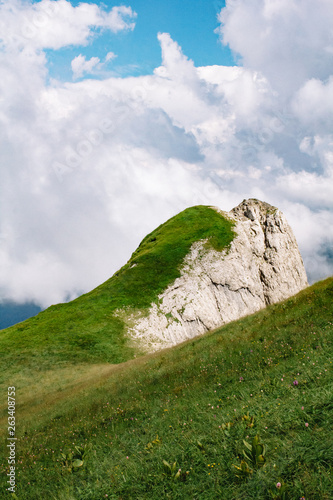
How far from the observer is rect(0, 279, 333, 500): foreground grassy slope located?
18.7 feet

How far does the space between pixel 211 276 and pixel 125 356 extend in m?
27.2

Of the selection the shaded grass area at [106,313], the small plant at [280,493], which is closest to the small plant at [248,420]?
the small plant at [280,493]

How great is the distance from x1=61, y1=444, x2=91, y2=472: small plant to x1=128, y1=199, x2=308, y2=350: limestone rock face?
132 ft

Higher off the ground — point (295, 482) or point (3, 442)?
point (3, 442)

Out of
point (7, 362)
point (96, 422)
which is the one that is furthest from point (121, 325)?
point (96, 422)

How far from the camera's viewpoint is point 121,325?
167 feet

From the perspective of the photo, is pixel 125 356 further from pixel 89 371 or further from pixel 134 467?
pixel 134 467

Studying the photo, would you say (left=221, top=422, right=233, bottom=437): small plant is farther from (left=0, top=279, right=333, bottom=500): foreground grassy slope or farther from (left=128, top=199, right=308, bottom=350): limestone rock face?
(left=128, top=199, right=308, bottom=350): limestone rock face

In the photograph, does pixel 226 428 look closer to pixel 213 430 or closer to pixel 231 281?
pixel 213 430

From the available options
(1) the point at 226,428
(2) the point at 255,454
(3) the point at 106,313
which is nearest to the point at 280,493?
(2) the point at 255,454

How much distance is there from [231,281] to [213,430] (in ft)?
193

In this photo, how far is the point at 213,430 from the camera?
7617 millimetres

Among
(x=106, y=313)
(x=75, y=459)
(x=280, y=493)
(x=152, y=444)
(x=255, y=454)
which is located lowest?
(x=280, y=493)

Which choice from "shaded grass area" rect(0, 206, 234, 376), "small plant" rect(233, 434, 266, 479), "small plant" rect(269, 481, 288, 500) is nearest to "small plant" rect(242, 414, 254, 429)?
"small plant" rect(233, 434, 266, 479)
